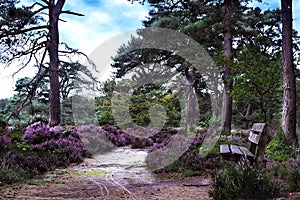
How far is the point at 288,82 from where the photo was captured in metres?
8.34

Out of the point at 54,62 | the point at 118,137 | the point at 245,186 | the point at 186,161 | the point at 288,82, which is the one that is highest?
the point at 54,62

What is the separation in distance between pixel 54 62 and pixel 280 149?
33.5 feet

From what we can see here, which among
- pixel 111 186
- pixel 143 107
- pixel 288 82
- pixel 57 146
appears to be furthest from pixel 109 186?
pixel 143 107

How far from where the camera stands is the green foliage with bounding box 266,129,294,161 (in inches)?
286

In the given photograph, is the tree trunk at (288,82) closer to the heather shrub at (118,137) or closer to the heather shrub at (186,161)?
the heather shrub at (186,161)

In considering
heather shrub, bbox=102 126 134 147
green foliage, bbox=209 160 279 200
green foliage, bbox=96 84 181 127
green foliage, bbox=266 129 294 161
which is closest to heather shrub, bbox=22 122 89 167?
heather shrub, bbox=102 126 134 147

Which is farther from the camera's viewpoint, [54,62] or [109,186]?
[54,62]

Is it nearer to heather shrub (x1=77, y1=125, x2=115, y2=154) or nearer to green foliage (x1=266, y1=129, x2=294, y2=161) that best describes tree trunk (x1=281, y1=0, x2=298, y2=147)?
green foliage (x1=266, y1=129, x2=294, y2=161)

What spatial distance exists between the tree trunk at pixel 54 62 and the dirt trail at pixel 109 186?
6.67 m

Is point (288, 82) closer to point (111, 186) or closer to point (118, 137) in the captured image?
point (111, 186)

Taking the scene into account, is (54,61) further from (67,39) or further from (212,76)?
(212,76)

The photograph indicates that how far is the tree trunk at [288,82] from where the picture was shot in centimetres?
828

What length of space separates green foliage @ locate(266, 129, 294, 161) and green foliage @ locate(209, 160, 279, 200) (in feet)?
12.9

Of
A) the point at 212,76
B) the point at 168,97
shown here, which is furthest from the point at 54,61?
the point at 212,76
